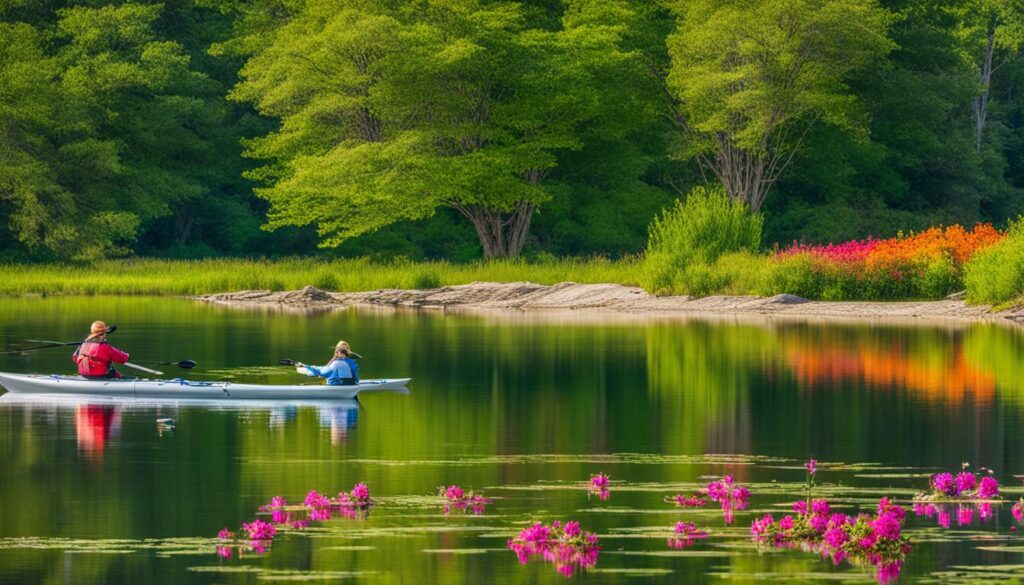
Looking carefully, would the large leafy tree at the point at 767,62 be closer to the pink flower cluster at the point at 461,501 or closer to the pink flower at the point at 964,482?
the pink flower at the point at 964,482

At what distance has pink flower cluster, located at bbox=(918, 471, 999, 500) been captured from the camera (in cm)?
1587

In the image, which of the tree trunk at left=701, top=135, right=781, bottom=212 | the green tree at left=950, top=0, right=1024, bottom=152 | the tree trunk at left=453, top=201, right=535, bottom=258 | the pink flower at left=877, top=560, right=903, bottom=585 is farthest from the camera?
the green tree at left=950, top=0, right=1024, bottom=152

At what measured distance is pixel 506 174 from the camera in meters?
63.9

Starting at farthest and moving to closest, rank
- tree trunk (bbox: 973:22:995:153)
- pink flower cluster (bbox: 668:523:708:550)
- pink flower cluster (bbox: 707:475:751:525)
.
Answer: tree trunk (bbox: 973:22:995:153) → pink flower cluster (bbox: 707:475:751:525) → pink flower cluster (bbox: 668:523:708:550)

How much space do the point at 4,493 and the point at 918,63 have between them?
2577 inches

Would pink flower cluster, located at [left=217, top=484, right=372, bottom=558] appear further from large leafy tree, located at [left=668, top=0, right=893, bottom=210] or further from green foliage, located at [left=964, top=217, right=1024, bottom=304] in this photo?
large leafy tree, located at [left=668, top=0, right=893, bottom=210]

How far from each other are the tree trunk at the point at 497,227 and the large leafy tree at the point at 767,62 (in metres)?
7.50

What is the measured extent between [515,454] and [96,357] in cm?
833

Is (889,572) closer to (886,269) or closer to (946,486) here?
(946,486)

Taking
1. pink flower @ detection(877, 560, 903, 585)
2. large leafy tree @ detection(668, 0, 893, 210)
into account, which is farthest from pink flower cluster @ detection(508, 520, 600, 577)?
large leafy tree @ detection(668, 0, 893, 210)

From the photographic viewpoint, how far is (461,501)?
15.9m

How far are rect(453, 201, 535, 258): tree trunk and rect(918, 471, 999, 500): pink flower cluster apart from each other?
2012 inches

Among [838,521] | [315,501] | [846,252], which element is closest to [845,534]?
[838,521]

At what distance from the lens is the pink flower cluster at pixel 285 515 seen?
14.0m
